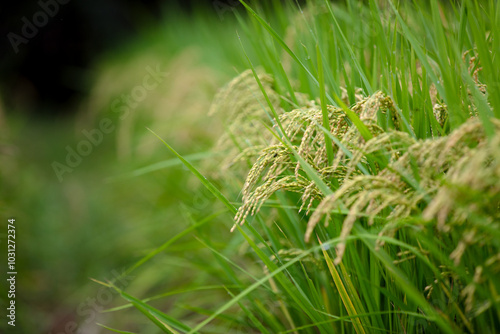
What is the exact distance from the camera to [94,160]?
4.11 metres

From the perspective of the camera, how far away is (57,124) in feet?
18.1

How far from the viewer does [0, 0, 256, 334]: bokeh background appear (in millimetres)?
2105

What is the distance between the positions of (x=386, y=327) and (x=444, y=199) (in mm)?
487

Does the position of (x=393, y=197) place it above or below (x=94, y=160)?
above

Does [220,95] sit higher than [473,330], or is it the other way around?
[220,95]

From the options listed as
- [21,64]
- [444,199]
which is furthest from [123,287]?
[21,64]

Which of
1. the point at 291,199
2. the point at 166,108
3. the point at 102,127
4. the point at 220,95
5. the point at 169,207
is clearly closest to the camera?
the point at 291,199

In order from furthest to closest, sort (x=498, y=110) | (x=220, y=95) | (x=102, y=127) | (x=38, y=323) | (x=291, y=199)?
(x=102, y=127) → (x=38, y=323) → (x=220, y=95) → (x=291, y=199) → (x=498, y=110)

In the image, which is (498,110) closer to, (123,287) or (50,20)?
(123,287)

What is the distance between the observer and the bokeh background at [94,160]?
2105 millimetres

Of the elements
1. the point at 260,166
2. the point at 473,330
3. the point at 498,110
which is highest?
the point at 260,166

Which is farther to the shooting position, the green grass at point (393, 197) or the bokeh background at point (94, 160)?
the bokeh background at point (94, 160)

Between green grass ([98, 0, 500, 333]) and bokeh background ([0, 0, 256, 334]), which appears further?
bokeh background ([0, 0, 256, 334])

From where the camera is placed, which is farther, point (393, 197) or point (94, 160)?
point (94, 160)
